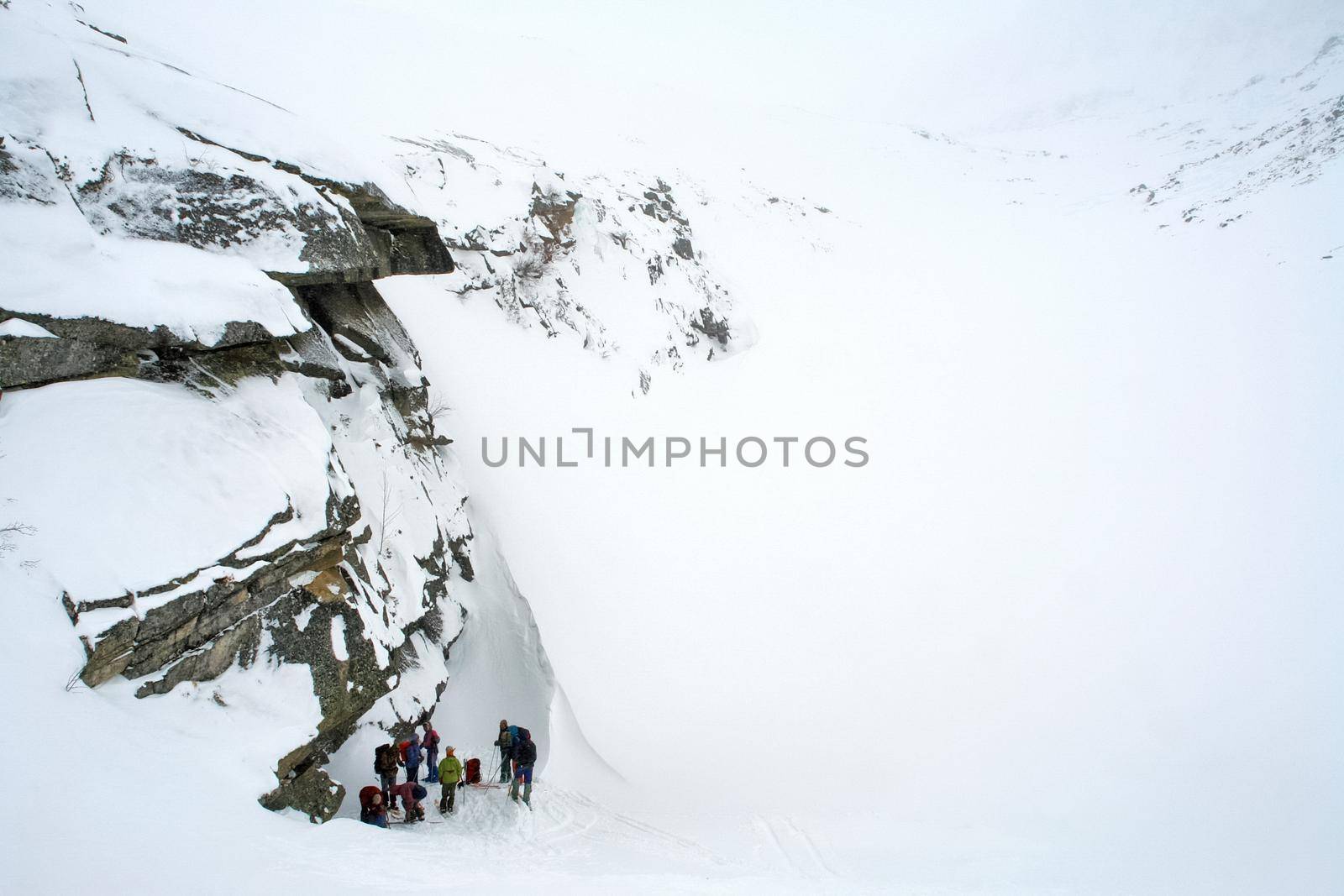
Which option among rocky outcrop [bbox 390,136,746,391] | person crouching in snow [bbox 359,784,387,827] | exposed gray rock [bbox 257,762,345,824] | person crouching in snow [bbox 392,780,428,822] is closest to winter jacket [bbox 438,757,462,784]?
person crouching in snow [bbox 392,780,428,822]

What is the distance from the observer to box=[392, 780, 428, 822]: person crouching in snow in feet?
23.5

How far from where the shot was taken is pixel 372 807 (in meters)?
6.77

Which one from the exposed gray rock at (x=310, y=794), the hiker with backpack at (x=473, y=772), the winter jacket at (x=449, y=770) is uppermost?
the exposed gray rock at (x=310, y=794)

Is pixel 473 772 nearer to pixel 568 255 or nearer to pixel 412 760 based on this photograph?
pixel 412 760

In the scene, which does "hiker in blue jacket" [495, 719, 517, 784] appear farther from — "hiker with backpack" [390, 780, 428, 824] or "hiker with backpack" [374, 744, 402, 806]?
"hiker with backpack" [374, 744, 402, 806]

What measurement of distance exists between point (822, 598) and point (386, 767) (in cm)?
883

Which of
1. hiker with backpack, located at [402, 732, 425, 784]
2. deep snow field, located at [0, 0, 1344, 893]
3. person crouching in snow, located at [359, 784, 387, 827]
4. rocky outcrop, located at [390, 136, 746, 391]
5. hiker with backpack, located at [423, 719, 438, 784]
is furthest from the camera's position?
rocky outcrop, located at [390, 136, 746, 391]

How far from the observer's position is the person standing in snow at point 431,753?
8094 millimetres

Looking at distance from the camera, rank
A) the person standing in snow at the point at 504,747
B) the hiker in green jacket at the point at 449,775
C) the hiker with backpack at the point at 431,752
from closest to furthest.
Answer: the hiker in green jacket at the point at 449,775 < the hiker with backpack at the point at 431,752 < the person standing in snow at the point at 504,747

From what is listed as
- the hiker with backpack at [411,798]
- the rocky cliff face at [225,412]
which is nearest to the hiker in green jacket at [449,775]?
the hiker with backpack at [411,798]

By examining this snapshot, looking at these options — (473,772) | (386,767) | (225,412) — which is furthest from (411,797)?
(225,412)

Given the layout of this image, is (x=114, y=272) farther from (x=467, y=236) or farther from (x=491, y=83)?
(x=491, y=83)

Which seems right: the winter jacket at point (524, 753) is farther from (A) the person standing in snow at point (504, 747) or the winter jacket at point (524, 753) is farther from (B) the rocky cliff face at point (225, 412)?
(B) the rocky cliff face at point (225, 412)

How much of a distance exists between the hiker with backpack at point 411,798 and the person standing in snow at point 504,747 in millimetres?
1116
